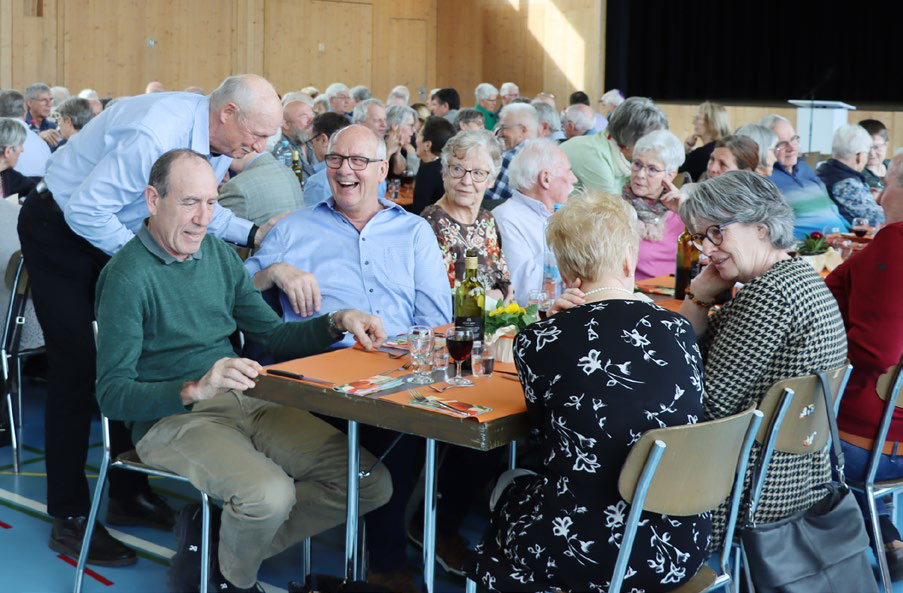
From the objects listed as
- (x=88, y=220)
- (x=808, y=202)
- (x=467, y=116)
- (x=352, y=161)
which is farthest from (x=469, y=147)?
(x=467, y=116)

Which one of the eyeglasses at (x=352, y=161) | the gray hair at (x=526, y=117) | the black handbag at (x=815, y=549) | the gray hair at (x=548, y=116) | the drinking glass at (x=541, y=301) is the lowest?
the black handbag at (x=815, y=549)

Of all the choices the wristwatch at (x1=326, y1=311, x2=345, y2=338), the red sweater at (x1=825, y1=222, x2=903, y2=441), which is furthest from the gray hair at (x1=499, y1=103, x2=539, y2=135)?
the wristwatch at (x1=326, y1=311, x2=345, y2=338)

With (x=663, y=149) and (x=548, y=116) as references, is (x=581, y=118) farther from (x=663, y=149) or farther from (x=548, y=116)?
(x=663, y=149)

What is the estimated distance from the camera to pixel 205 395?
2580 mm

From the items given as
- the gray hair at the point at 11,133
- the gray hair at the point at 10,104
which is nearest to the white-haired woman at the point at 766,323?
the gray hair at the point at 11,133

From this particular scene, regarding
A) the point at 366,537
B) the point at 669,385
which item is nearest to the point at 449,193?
the point at 366,537

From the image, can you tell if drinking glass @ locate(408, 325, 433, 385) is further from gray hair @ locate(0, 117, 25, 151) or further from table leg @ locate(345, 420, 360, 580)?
gray hair @ locate(0, 117, 25, 151)

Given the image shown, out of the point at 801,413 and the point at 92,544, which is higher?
the point at 801,413

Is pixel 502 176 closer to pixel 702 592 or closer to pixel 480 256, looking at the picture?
pixel 480 256

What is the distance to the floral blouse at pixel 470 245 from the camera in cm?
406

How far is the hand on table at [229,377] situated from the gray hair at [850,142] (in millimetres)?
5127

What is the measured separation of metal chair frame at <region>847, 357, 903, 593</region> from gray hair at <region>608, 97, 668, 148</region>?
3068 millimetres

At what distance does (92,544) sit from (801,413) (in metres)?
2.30

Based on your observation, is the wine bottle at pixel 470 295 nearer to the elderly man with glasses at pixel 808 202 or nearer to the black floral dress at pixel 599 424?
the black floral dress at pixel 599 424
